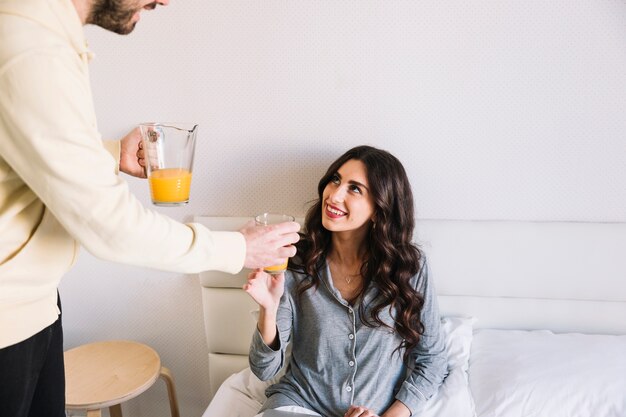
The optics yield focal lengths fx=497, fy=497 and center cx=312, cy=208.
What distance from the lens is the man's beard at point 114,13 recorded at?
2.97 feet

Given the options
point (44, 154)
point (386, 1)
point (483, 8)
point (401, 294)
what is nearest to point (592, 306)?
point (401, 294)

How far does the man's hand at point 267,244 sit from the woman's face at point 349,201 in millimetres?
383

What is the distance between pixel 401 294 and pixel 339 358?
27 centimetres

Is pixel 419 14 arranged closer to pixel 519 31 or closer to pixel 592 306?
pixel 519 31

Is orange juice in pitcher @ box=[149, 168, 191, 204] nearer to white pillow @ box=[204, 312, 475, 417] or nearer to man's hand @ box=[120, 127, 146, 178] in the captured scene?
man's hand @ box=[120, 127, 146, 178]

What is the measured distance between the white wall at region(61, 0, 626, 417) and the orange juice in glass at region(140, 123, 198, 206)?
0.58 meters

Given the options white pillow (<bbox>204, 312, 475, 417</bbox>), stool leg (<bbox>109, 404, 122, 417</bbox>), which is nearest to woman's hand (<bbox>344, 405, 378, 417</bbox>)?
white pillow (<bbox>204, 312, 475, 417</bbox>)

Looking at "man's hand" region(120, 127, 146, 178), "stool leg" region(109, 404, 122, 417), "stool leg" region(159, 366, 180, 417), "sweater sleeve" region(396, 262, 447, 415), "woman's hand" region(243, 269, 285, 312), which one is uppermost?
"man's hand" region(120, 127, 146, 178)

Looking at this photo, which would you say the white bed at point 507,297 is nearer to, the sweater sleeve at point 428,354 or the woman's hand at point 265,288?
the sweater sleeve at point 428,354

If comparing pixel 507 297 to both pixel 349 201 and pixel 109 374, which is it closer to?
pixel 349 201

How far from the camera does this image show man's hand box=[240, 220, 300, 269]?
3.52 feet

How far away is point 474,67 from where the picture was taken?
5.46 ft

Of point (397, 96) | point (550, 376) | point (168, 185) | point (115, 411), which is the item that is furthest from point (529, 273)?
point (115, 411)

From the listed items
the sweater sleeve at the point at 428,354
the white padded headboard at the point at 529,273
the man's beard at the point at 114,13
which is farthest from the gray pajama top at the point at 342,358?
the man's beard at the point at 114,13
